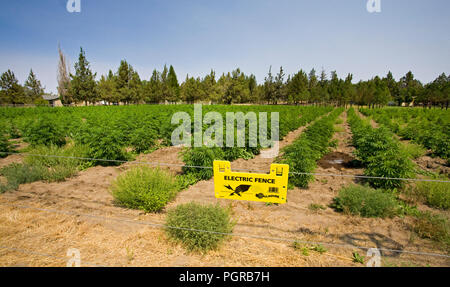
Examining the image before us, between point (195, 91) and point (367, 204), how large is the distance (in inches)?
2318

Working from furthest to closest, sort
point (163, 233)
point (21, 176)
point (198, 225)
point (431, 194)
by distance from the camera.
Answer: point (21, 176), point (431, 194), point (163, 233), point (198, 225)

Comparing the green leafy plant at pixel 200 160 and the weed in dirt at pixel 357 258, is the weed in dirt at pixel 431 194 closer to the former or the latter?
the weed in dirt at pixel 357 258

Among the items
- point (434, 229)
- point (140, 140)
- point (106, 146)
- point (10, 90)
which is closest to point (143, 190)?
point (106, 146)

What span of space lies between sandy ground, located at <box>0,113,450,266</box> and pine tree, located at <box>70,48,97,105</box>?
151 feet

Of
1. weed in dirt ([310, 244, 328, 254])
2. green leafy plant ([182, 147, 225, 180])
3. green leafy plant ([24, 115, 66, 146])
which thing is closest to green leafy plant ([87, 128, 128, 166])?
green leafy plant ([24, 115, 66, 146])

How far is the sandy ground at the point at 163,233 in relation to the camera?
2.92 m

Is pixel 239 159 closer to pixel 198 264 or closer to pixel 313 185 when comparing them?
pixel 313 185

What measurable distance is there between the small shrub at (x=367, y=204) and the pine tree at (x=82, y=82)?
5128cm

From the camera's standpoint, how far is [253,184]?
7.48ft

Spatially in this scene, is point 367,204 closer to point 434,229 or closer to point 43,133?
point 434,229

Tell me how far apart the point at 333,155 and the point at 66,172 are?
36.9ft

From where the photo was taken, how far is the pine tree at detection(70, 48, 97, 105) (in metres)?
41.9

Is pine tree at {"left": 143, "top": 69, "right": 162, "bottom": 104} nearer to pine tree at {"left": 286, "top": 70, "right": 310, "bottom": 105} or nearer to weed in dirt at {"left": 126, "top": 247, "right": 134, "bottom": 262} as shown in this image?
pine tree at {"left": 286, "top": 70, "right": 310, "bottom": 105}

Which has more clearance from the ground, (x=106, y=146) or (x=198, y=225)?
(x=106, y=146)
